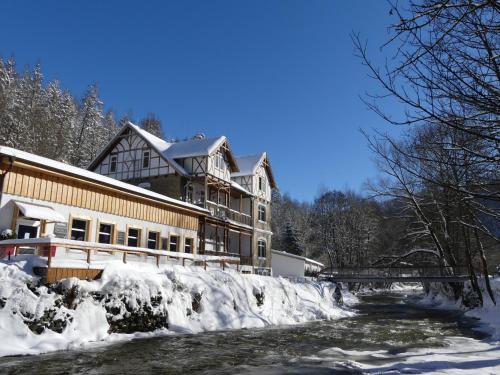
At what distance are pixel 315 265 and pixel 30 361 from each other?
47.8 meters

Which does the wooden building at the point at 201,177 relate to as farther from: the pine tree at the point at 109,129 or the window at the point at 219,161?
the pine tree at the point at 109,129

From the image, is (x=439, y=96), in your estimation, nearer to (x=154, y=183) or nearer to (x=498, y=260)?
(x=154, y=183)

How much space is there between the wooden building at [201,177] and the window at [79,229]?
10138 mm

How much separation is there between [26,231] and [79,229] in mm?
2604

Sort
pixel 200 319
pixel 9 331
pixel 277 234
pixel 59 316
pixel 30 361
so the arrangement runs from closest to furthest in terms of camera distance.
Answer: pixel 30 361 < pixel 9 331 < pixel 59 316 < pixel 200 319 < pixel 277 234

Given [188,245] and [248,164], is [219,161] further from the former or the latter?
[188,245]

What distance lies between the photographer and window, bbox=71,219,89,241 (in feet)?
58.6

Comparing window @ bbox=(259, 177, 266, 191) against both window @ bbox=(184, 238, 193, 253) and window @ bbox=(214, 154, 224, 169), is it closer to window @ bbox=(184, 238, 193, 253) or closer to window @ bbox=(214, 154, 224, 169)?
window @ bbox=(214, 154, 224, 169)

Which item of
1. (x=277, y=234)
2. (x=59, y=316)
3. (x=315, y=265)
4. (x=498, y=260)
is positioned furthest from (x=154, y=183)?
(x=277, y=234)

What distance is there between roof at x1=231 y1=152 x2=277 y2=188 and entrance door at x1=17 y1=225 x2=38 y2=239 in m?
23.7

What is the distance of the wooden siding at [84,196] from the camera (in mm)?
15555

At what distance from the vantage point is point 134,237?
21500mm

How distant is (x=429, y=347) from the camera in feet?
43.0

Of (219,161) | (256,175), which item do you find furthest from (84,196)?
(256,175)
